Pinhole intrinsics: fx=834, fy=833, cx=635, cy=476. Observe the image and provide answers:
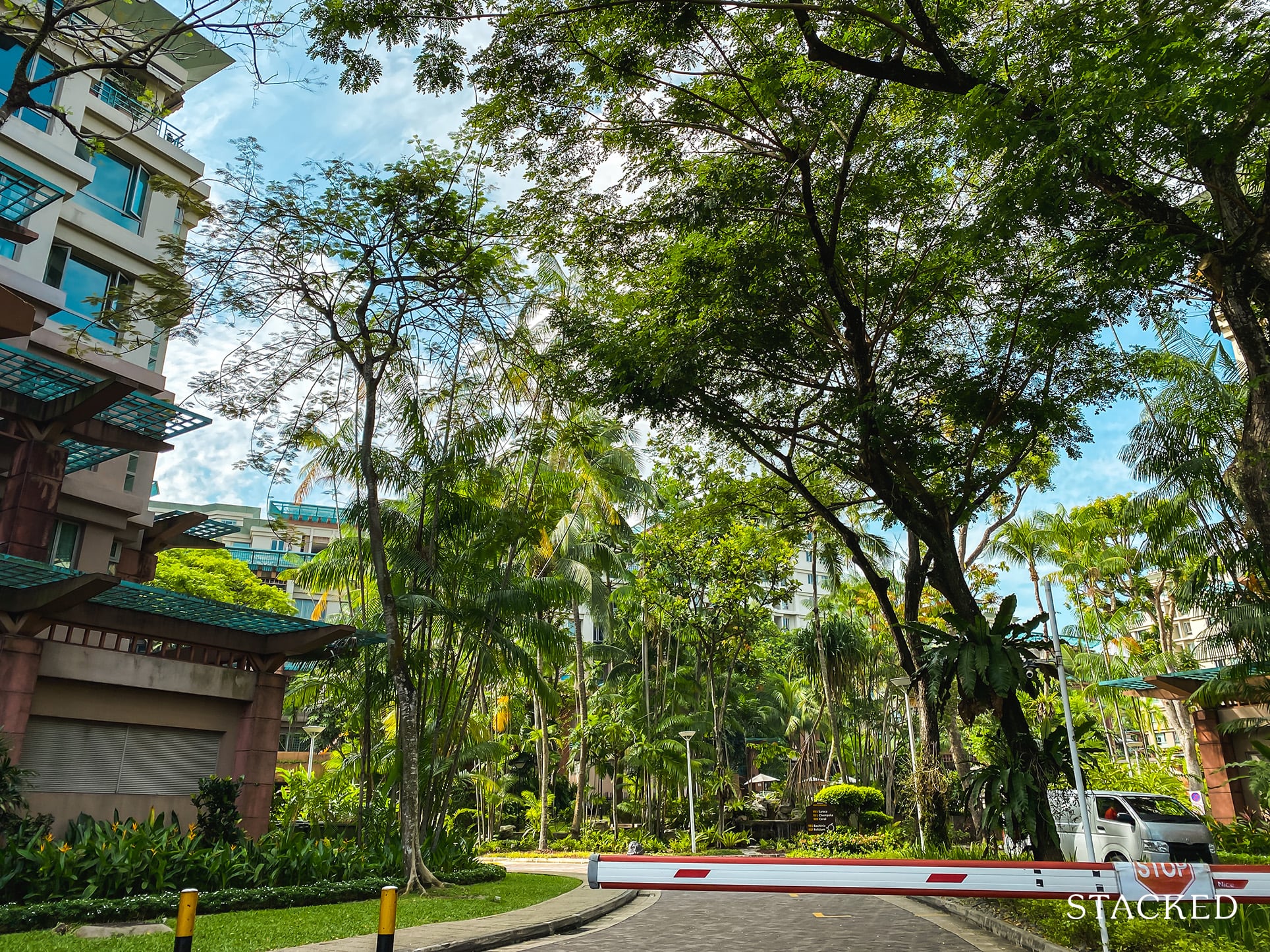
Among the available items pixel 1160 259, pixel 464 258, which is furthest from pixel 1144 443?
pixel 464 258

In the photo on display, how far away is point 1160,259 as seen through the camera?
953 centimetres

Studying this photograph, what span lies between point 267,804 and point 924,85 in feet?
57.2

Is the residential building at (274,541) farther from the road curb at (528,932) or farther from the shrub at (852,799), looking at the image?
the road curb at (528,932)

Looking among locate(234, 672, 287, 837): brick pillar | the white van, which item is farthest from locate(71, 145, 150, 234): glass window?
the white van

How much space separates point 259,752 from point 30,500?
278 inches

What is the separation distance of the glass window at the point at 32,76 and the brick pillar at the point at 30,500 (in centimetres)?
758

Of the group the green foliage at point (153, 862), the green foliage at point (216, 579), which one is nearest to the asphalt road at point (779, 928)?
the green foliage at point (153, 862)

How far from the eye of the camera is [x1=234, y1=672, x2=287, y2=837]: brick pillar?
667 inches

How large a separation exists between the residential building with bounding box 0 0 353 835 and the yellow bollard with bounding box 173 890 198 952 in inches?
324

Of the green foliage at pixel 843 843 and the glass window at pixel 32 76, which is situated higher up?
the glass window at pixel 32 76

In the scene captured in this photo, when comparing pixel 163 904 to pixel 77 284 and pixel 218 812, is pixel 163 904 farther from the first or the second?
pixel 77 284

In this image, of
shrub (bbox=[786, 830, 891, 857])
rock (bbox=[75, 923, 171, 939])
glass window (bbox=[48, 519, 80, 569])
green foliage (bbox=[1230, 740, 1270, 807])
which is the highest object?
glass window (bbox=[48, 519, 80, 569])

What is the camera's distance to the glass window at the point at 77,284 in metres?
20.0

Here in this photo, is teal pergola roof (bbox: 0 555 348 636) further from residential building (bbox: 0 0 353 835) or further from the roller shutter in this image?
the roller shutter
